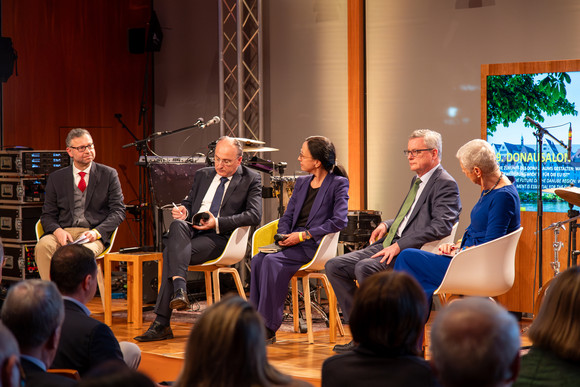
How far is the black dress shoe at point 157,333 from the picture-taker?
17.4 ft

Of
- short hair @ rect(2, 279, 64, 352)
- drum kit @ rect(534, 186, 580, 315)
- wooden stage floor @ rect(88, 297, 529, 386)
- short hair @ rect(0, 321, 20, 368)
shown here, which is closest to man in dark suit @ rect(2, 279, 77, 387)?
short hair @ rect(2, 279, 64, 352)

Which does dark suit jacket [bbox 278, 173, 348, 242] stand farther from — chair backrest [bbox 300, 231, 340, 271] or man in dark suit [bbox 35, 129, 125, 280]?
man in dark suit [bbox 35, 129, 125, 280]

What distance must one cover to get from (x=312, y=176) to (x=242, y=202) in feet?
2.02

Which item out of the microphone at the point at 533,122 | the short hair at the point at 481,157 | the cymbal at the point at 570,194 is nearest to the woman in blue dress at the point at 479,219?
the short hair at the point at 481,157

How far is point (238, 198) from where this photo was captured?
18.9ft

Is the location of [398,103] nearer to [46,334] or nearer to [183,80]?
[183,80]

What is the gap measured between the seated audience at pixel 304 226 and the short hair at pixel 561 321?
3.20m

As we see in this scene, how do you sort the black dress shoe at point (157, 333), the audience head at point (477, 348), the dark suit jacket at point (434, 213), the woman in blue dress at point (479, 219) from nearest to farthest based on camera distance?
the audience head at point (477, 348) < the woman in blue dress at point (479, 219) < the dark suit jacket at point (434, 213) < the black dress shoe at point (157, 333)

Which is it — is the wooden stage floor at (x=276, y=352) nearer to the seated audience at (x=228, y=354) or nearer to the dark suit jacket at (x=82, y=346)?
the dark suit jacket at (x=82, y=346)

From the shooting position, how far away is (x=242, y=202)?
577cm

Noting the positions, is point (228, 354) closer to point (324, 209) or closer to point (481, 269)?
point (481, 269)

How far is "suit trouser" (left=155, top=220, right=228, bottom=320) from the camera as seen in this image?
5.37m

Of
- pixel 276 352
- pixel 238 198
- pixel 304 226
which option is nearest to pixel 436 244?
pixel 304 226

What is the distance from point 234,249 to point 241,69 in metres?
2.51
